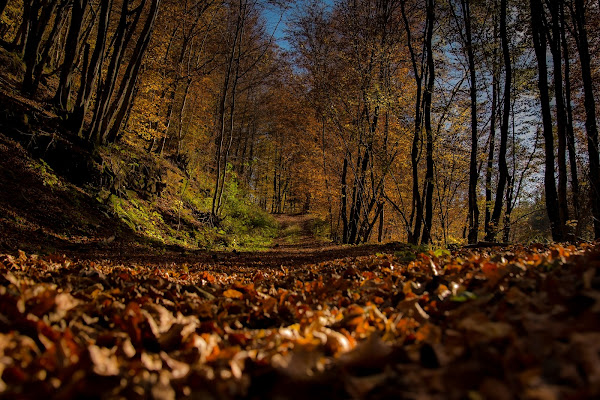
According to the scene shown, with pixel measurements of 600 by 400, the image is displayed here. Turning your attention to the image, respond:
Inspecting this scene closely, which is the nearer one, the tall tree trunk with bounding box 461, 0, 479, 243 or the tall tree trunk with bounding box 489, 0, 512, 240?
the tall tree trunk with bounding box 489, 0, 512, 240

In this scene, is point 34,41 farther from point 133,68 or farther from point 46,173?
point 46,173

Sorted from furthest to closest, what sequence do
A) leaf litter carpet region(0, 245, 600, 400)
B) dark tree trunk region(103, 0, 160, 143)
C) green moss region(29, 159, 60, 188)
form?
dark tree trunk region(103, 0, 160, 143)
green moss region(29, 159, 60, 188)
leaf litter carpet region(0, 245, 600, 400)

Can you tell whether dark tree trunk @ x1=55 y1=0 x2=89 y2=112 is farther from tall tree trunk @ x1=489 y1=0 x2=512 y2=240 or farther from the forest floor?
tall tree trunk @ x1=489 y1=0 x2=512 y2=240

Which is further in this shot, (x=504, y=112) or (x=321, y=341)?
(x=504, y=112)

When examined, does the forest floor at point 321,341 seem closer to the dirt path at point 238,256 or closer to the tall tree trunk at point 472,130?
the dirt path at point 238,256

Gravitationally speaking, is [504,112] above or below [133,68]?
below

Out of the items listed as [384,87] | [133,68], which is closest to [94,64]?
[133,68]

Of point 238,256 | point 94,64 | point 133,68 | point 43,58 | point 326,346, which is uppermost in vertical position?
point 43,58

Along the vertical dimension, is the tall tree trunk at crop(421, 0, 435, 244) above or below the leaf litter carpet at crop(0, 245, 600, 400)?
above

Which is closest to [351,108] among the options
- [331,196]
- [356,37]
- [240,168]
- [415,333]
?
[356,37]

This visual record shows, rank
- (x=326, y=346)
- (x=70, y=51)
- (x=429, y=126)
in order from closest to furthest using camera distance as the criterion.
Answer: (x=326, y=346)
(x=70, y=51)
(x=429, y=126)

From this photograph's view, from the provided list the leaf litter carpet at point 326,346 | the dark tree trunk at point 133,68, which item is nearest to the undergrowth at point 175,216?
the dark tree trunk at point 133,68

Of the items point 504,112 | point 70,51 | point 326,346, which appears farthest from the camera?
point 504,112

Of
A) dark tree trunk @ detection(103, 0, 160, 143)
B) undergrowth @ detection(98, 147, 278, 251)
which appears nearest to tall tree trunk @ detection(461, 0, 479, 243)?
undergrowth @ detection(98, 147, 278, 251)
